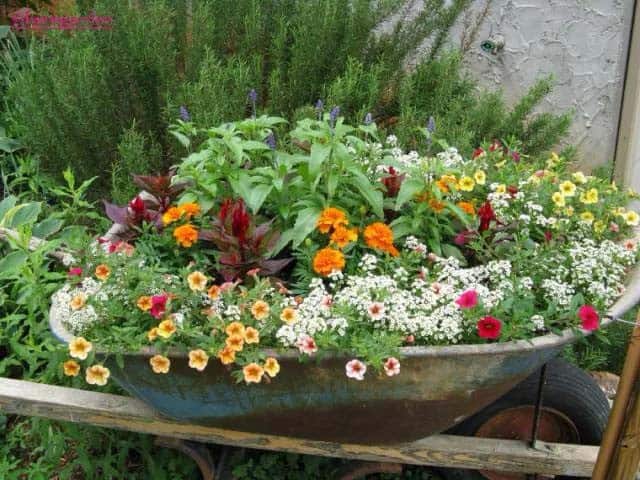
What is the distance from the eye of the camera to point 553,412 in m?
1.98

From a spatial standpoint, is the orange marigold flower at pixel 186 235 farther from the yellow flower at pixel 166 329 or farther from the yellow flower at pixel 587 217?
the yellow flower at pixel 587 217

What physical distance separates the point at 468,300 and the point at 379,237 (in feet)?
0.99

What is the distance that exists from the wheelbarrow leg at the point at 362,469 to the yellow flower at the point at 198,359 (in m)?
0.65

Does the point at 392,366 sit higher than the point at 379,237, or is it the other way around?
the point at 379,237

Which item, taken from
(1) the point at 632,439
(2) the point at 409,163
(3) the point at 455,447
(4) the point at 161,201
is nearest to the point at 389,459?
(3) the point at 455,447

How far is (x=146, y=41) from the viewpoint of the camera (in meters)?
2.82

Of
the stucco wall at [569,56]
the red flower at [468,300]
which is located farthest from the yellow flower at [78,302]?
the stucco wall at [569,56]

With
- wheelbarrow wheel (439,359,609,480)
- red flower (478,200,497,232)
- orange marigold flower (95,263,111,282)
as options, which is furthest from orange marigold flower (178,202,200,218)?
wheelbarrow wheel (439,359,609,480)

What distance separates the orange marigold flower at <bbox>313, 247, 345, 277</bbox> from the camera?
1.74 m

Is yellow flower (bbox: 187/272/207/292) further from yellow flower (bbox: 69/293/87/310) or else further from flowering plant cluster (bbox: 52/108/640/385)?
yellow flower (bbox: 69/293/87/310)

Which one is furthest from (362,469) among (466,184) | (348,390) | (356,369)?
(466,184)

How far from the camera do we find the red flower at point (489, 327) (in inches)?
61.6

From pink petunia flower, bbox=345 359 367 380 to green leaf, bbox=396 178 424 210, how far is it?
18.6 inches

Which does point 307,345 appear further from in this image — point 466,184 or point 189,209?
point 466,184
